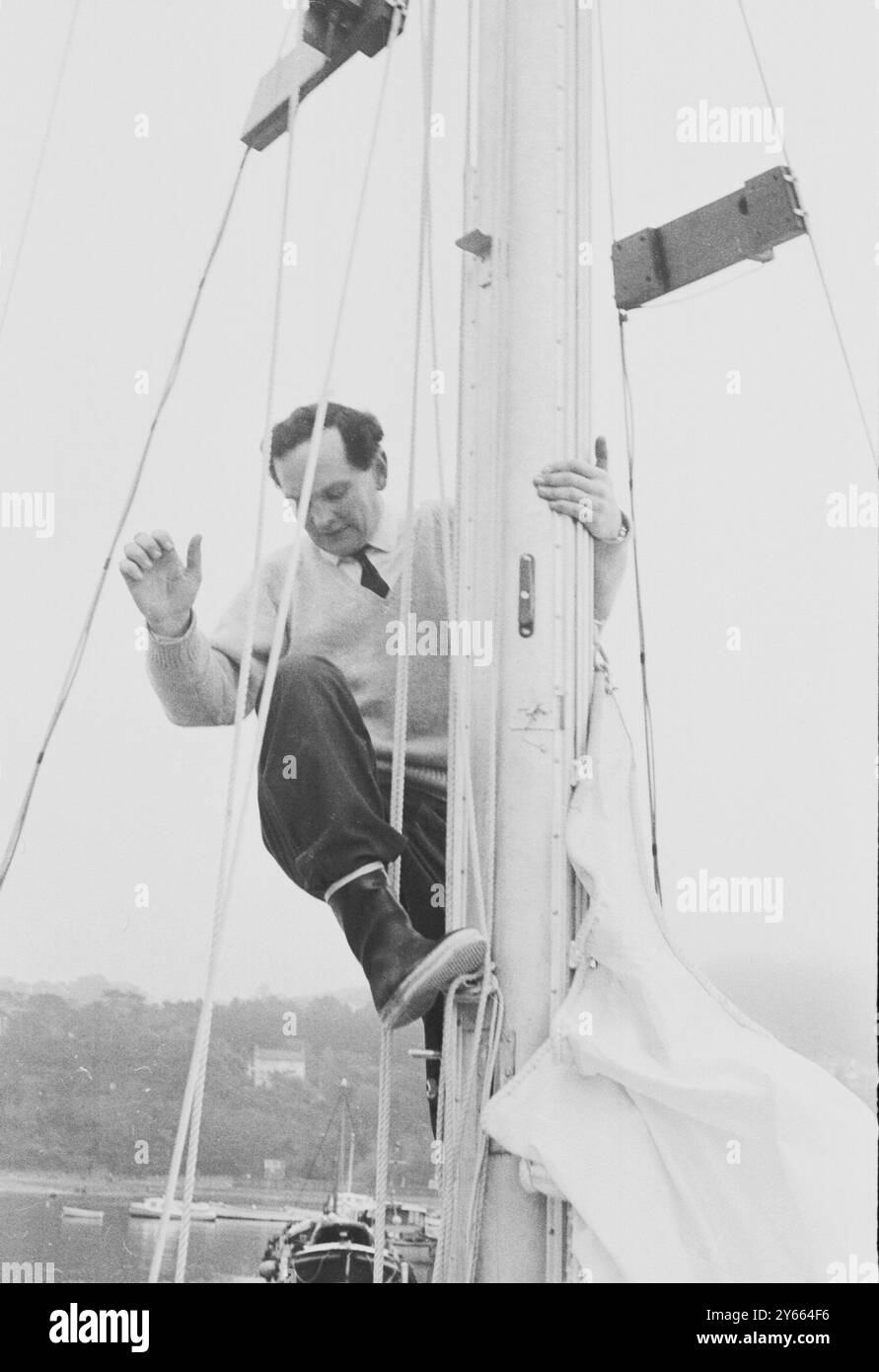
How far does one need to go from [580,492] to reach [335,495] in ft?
2.36

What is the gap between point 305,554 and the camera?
2246 millimetres

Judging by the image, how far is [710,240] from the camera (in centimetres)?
181

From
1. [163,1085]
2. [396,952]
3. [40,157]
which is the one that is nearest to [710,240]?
[396,952]

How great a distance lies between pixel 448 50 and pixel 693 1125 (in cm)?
207

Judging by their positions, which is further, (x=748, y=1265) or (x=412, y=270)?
(x=412, y=270)

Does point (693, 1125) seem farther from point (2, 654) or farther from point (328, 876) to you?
point (2, 654)

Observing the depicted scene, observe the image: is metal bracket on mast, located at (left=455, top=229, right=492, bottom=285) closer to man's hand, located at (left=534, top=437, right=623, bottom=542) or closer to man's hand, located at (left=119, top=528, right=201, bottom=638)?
man's hand, located at (left=534, top=437, right=623, bottom=542)

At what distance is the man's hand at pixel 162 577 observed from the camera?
178 centimetres

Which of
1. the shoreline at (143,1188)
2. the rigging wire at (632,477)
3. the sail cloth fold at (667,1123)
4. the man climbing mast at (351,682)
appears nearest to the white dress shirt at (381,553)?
the man climbing mast at (351,682)

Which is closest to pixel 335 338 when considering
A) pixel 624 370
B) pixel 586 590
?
pixel 586 590

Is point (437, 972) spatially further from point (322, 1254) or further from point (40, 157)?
point (40, 157)

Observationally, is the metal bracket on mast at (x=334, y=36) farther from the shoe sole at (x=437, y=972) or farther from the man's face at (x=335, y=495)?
the shoe sole at (x=437, y=972)

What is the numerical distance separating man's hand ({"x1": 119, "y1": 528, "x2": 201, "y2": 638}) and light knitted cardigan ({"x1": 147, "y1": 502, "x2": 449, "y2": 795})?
8 cm

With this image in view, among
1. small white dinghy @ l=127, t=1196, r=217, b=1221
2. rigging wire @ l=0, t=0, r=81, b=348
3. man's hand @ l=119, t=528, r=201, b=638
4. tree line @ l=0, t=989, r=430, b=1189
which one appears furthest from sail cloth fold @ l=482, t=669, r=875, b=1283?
rigging wire @ l=0, t=0, r=81, b=348
